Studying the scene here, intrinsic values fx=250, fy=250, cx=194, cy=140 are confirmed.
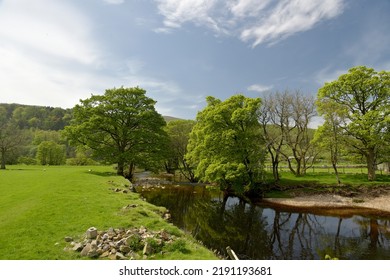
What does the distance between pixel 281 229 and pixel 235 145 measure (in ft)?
44.9

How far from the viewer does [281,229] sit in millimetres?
21078

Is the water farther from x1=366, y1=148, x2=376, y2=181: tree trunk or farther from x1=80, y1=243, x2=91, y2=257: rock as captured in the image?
x1=366, y1=148, x2=376, y2=181: tree trunk

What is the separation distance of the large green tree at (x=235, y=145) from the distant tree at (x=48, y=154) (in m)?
52.4

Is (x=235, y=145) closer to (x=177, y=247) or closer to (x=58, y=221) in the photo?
(x=177, y=247)

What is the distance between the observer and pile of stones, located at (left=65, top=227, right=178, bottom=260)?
366 inches

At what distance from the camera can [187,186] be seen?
4394cm

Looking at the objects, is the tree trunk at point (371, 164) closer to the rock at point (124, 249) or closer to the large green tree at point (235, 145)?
the large green tree at point (235, 145)

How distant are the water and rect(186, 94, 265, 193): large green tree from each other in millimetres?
3587

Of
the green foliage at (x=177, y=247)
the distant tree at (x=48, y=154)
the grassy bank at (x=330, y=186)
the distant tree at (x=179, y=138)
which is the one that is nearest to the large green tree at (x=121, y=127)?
the distant tree at (x=179, y=138)

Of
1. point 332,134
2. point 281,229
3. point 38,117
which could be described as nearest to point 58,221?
point 281,229

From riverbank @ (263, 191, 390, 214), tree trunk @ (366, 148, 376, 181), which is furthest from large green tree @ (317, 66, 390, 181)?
riverbank @ (263, 191, 390, 214)

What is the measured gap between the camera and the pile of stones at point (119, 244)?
9297mm
